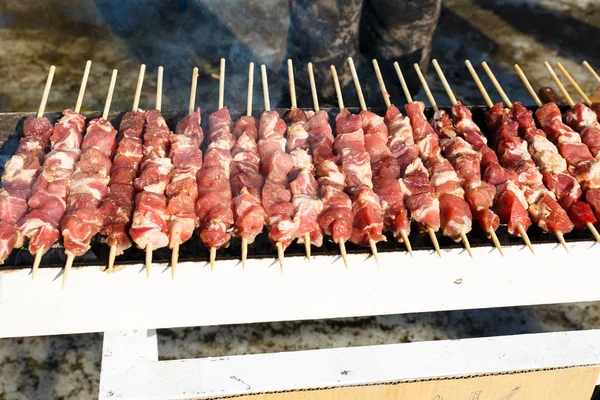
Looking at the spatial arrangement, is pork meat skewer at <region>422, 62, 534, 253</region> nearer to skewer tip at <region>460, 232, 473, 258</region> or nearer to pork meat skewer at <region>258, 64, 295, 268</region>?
skewer tip at <region>460, 232, 473, 258</region>

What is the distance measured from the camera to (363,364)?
312cm

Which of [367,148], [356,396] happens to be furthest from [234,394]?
[367,148]

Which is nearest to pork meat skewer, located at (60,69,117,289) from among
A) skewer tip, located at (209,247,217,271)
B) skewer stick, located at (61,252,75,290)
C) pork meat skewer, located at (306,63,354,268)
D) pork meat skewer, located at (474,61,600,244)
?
skewer stick, located at (61,252,75,290)

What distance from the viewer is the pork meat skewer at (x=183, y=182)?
10.7 feet

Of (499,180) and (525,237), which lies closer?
(525,237)

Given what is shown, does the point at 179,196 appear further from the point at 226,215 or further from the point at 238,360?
the point at 238,360

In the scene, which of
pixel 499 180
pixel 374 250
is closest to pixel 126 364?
pixel 374 250

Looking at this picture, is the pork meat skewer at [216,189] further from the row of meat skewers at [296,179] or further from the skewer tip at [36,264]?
the skewer tip at [36,264]

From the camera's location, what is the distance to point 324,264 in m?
3.23

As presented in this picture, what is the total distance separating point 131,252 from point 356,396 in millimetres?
1674

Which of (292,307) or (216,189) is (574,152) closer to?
(292,307)

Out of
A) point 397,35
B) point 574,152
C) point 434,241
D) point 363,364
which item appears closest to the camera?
point 363,364

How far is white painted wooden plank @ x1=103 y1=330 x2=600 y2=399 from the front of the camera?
298 centimetres

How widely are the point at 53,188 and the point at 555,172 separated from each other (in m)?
3.53
